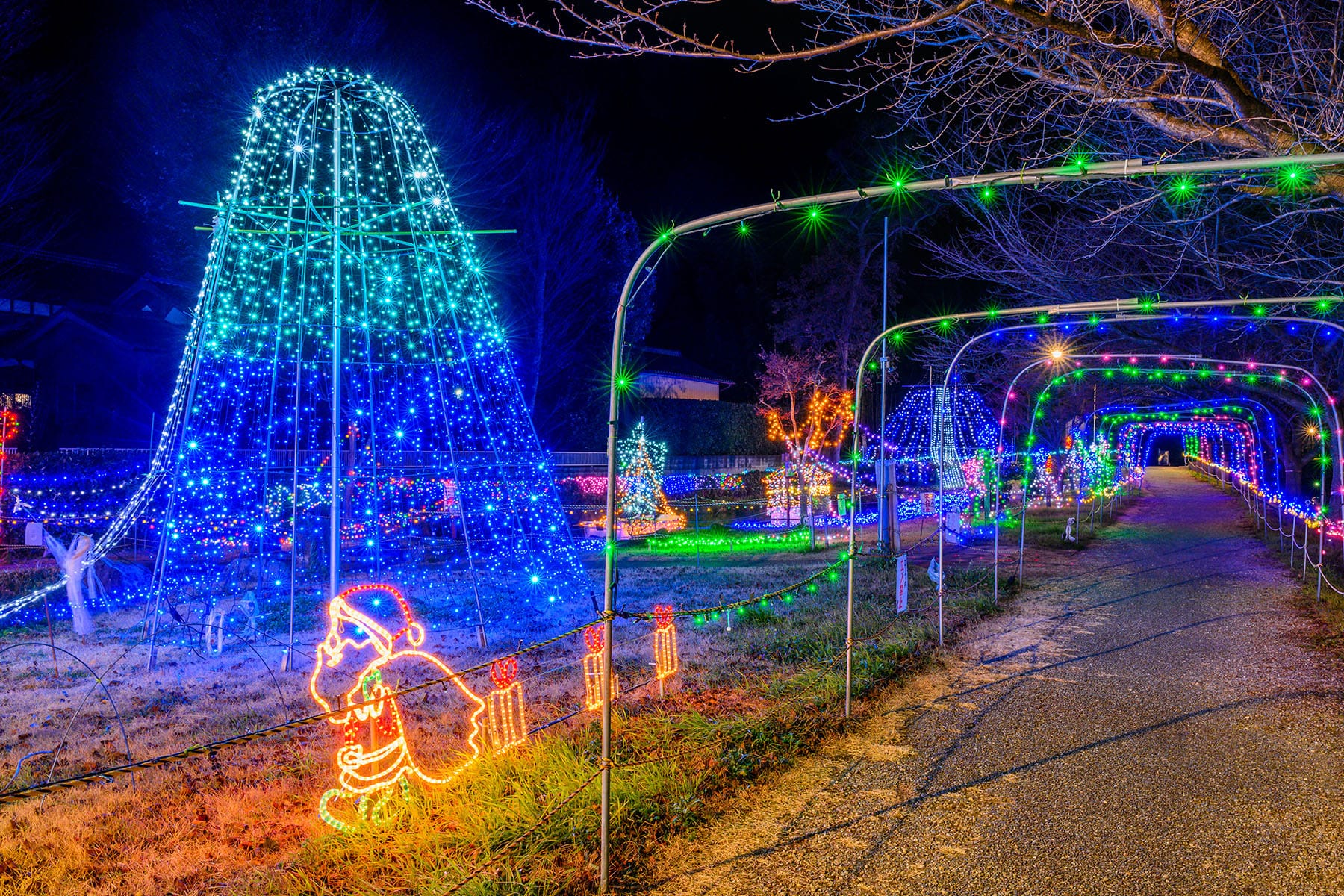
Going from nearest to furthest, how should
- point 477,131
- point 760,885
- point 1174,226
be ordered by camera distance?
point 760,885 → point 1174,226 → point 477,131

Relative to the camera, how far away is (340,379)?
338 inches

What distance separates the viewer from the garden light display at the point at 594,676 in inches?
236

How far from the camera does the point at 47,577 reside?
1176 centimetres

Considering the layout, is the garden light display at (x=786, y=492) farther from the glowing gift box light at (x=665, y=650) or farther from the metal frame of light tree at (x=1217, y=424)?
the glowing gift box light at (x=665, y=650)

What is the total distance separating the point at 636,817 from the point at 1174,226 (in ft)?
31.7

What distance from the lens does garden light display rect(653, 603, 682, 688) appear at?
6.47m

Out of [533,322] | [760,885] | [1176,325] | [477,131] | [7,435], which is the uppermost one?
[477,131]

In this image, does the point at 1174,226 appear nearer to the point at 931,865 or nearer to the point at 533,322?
the point at 931,865

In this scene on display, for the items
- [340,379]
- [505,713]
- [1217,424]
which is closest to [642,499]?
[340,379]

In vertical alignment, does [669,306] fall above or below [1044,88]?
above

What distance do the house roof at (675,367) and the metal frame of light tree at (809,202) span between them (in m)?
26.7

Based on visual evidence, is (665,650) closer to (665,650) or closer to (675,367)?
(665,650)

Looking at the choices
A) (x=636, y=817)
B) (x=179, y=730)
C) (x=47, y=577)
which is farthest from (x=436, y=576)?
(x=636, y=817)

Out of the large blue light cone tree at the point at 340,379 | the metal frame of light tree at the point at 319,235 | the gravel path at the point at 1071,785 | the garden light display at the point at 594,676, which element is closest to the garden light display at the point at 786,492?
the large blue light cone tree at the point at 340,379
